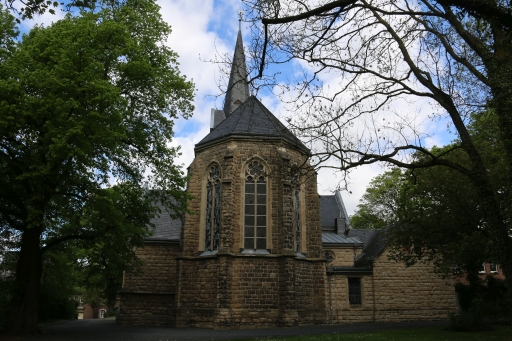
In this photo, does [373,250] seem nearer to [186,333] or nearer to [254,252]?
[254,252]

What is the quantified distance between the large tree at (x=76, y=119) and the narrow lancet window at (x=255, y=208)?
3.49m

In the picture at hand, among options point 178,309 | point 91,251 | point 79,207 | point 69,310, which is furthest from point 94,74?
point 69,310

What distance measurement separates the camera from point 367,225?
44.6 meters

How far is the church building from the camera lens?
18453 mm

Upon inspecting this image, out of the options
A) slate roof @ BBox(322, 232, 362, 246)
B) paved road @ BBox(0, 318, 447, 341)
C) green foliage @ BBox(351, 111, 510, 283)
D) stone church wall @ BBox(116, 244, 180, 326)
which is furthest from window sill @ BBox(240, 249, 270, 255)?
slate roof @ BBox(322, 232, 362, 246)

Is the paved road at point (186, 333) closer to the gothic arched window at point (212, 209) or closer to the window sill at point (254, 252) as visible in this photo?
the window sill at point (254, 252)

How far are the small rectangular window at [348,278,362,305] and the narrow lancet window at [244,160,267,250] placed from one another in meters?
6.87

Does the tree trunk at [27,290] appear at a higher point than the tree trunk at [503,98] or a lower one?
lower

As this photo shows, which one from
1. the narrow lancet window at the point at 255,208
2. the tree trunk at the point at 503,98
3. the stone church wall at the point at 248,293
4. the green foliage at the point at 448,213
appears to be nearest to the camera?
the tree trunk at the point at 503,98

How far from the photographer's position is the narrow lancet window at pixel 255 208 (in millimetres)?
19438

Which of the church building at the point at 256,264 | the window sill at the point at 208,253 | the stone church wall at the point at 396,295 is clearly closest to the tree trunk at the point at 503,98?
the church building at the point at 256,264

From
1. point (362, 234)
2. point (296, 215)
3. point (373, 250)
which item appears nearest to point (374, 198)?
A: point (362, 234)

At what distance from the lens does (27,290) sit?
1512 centimetres

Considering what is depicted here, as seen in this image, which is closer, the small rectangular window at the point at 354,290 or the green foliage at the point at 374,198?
the small rectangular window at the point at 354,290
